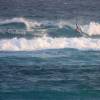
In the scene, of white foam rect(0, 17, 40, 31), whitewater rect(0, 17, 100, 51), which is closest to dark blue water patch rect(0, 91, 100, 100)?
whitewater rect(0, 17, 100, 51)

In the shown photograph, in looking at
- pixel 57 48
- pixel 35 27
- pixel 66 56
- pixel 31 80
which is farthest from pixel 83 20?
pixel 31 80

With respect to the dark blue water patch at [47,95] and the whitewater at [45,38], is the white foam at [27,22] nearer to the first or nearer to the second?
the whitewater at [45,38]

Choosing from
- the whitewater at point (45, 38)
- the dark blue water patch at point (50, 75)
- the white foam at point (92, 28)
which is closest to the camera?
the dark blue water patch at point (50, 75)

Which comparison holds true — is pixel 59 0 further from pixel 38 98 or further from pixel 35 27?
pixel 38 98

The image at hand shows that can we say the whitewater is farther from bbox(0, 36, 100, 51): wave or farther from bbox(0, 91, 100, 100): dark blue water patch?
bbox(0, 91, 100, 100): dark blue water patch

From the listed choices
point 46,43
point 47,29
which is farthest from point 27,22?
point 46,43

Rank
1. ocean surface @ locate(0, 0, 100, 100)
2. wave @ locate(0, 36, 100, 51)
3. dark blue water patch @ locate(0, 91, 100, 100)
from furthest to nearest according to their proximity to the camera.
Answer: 1. wave @ locate(0, 36, 100, 51)
2. ocean surface @ locate(0, 0, 100, 100)
3. dark blue water patch @ locate(0, 91, 100, 100)

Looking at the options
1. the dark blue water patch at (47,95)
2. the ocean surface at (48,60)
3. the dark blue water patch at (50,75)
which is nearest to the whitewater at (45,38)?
the ocean surface at (48,60)

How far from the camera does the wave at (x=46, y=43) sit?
93.7 ft

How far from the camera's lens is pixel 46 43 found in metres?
30.3

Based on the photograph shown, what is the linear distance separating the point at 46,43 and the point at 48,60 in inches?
208

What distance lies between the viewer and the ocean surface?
808 inches

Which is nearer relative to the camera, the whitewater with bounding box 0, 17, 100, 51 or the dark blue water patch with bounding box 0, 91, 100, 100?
the dark blue water patch with bounding box 0, 91, 100, 100

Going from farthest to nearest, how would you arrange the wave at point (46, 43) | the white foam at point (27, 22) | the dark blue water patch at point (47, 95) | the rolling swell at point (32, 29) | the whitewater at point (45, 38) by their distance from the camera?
the white foam at point (27, 22), the rolling swell at point (32, 29), the whitewater at point (45, 38), the wave at point (46, 43), the dark blue water patch at point (47, 95)
